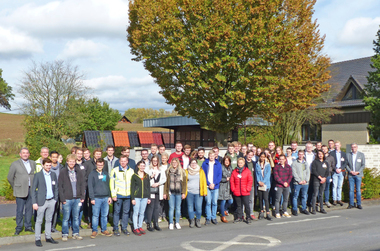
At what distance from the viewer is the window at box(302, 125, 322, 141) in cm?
3719

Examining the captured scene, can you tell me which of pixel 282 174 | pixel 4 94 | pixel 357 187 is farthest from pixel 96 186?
pixel 4 94

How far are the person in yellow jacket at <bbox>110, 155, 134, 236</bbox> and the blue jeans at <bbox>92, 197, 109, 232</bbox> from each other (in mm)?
223

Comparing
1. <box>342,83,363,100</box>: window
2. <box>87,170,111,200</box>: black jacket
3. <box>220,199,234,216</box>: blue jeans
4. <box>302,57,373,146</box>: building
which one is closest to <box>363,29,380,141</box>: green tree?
<box>302,57,373,146</box>: building

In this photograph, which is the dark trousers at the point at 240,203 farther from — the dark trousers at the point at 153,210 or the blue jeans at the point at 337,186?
the blue jeans at the point at 337,186

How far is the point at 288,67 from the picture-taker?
57.5 feet

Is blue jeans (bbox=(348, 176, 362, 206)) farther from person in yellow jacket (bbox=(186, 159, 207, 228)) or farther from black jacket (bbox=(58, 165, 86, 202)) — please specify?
black jacket (bbox=(58, 165, 86, 202))

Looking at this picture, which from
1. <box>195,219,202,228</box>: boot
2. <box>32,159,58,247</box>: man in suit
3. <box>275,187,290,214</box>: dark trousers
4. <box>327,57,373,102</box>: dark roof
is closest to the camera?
<box>32,159,58,247</box>: man in suit

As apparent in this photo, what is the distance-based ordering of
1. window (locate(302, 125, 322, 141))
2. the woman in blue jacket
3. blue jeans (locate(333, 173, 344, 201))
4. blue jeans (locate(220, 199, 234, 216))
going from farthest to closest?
window (locate(302, 125, 322, 141)), blue jeans (locate(333, 173, 344, 201)), the woman in blue jacket, blue jeans (locate(220, 199, 234, 216))

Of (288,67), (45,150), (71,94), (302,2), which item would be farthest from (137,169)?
(71,94)

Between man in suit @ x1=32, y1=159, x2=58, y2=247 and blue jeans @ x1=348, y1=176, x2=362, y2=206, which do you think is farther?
blue jeans @ x1=348, y1=176, x2=362, y2=206

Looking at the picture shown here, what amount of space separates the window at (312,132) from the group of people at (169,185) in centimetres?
2659

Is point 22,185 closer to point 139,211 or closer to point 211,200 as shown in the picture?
point 139,211

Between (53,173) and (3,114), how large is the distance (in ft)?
289

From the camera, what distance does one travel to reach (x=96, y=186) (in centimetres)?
814
